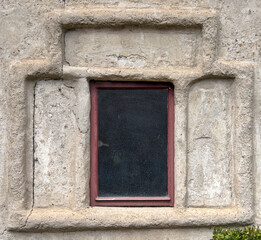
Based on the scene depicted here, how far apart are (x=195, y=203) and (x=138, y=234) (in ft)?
2.03

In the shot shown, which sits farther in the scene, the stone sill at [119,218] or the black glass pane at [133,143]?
the black glass pane at [133,143]

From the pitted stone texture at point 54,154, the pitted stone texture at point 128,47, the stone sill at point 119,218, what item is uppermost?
the pitted stone texture at point 128,47

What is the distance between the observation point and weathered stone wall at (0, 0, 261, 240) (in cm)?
349

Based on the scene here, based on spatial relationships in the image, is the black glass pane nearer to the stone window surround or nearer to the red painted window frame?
the red painted window frame

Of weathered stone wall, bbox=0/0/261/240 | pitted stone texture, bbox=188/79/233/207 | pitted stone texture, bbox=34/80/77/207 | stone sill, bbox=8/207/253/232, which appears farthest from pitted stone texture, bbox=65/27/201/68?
stone sill, bbox=8/207/253/232

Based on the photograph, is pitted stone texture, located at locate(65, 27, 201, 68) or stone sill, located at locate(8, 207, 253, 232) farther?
pitted stone texture, located at locate(65, 27, 201, 68)

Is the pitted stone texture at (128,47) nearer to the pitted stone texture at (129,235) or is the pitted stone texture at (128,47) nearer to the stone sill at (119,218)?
the stone sill at (119,218)

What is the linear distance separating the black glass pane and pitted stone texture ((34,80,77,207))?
0.29m

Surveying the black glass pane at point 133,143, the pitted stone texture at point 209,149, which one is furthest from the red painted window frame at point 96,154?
the pitted stone texture at point 209,149

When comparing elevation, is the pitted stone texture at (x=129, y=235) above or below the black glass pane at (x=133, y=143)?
below

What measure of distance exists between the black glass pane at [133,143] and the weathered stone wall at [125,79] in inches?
6.6

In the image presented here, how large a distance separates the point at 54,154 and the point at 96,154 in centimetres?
40

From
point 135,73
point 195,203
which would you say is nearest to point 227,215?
point 195,203

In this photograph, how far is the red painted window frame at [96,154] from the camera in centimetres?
362
